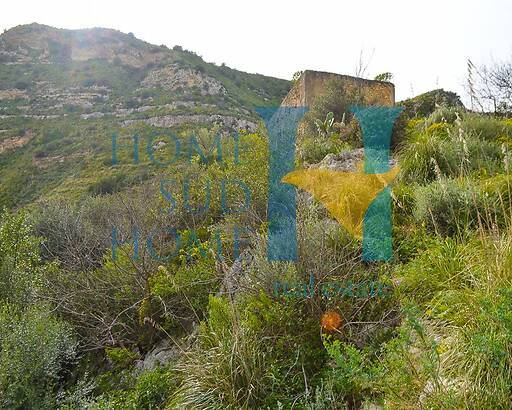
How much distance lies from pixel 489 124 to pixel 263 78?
4050cm

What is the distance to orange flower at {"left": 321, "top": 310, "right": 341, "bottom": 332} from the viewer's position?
341 cm

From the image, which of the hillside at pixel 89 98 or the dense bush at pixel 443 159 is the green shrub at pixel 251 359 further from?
the hillside at pixel 89 98

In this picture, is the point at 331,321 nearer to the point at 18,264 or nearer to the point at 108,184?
the point at 18,264

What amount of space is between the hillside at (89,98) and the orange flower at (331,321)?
51.4ft

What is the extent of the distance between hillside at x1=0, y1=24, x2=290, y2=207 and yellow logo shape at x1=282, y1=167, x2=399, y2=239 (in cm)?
1309

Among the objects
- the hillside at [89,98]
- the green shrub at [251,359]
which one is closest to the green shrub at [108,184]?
the hillside at [89,98]

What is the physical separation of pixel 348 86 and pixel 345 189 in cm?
751

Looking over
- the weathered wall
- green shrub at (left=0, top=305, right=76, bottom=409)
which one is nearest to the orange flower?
green shrub at (left=0, top=305, right=76, bottom=409)

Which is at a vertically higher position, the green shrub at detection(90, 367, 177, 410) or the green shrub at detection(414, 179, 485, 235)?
the green shrub at detection(414, 179, 485, 235)

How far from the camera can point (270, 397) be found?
3.01m

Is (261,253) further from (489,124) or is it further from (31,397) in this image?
(489,124)

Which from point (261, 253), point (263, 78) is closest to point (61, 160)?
point (261, 253)

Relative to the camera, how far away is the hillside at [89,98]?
23.2 m

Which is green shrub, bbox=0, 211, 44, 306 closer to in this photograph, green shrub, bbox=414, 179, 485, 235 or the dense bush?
green shrub, bbox=414, 179, 485, 235
